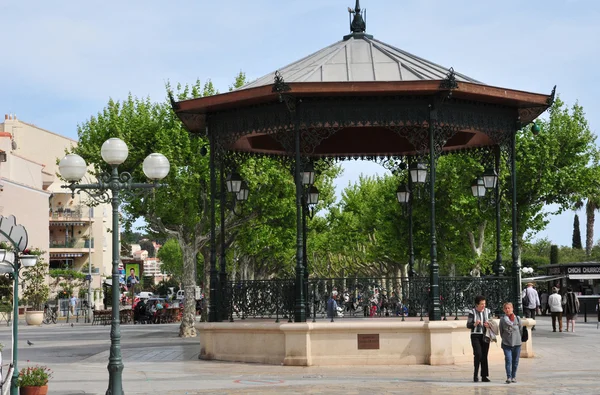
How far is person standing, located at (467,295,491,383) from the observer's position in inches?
611

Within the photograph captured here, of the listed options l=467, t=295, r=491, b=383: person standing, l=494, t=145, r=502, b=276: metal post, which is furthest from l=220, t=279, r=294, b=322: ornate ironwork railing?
l=494, t=145, r=502, b=276: metal post

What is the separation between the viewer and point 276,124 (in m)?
18.8

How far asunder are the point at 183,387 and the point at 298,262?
4010mm

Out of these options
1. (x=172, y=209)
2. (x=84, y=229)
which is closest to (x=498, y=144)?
(x=172, y=209)

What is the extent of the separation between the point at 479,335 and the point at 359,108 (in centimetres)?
535

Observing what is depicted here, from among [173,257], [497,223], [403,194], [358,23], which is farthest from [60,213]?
[497,223]

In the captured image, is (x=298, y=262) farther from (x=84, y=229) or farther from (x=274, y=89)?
(x=84, y=229)

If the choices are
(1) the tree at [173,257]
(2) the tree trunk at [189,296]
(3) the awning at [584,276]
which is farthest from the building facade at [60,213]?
(2) the tree trunk at [189,296]

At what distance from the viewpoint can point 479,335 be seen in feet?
51.5

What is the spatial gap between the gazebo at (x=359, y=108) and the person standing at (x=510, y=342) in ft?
8.74

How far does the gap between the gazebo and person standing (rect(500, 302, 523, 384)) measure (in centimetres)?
266

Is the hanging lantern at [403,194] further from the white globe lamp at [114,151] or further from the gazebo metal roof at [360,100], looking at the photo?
the white globe lamp at [114,151]

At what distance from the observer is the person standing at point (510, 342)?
1521 cm

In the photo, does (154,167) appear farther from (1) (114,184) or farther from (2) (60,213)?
(2) (60,213)
